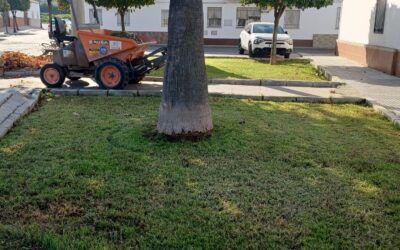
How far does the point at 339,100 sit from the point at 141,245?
6.65 meters

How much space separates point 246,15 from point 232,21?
1.04 meters

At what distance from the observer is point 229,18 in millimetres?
28297

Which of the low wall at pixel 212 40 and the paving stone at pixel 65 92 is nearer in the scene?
the paving stone at pixel 65 92

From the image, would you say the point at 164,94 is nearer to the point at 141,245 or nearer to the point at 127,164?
the point at 127,164

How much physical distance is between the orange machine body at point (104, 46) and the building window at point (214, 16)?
20381 millimetres

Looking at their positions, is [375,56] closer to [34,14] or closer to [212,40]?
[212,40]

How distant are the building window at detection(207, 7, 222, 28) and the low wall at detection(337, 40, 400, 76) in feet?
39.6

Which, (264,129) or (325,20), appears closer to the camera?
(264,129)

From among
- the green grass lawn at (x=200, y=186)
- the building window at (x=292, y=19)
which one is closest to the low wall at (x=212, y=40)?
the building window at (x=292, y=19)

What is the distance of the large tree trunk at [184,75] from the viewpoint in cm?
523

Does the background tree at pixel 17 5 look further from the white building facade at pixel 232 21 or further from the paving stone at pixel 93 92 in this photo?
the paving stone at pixel 93 92

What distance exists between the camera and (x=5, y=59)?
1264 cm

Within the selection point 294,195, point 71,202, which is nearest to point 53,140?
point 71,202

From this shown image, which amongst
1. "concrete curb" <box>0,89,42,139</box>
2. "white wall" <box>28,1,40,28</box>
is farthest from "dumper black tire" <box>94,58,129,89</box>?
"white wall" <box>28,1,40,28</box>
